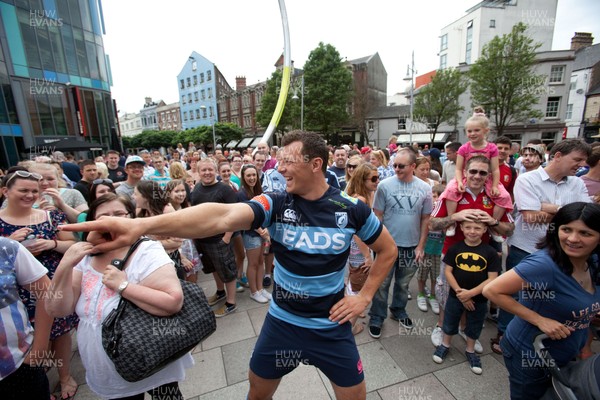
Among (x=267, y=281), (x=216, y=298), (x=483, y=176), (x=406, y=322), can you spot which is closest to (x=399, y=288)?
(x=406, y=322)

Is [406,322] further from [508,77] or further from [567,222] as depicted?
[508,77]

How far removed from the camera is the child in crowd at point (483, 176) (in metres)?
3.28

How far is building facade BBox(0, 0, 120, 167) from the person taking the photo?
16406mm

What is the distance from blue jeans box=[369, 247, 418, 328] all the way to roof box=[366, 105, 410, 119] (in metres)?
34.1

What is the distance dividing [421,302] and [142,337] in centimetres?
387

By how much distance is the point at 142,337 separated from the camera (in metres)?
1.62

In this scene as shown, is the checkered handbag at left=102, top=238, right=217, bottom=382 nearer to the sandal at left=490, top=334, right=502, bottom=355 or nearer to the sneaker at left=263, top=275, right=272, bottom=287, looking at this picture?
the sneaker at left=263, top=275, right=272, bottom=287

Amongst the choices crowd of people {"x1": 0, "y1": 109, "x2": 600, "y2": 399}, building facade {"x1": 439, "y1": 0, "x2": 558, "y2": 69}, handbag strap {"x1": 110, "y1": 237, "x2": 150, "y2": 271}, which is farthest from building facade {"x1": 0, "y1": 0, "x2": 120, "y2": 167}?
building facade {"x1": 439, "y1": 0, "x2": 558, "y2": 69}

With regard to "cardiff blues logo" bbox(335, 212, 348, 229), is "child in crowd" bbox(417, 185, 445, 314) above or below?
below

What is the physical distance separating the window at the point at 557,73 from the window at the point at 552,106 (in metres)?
1.68

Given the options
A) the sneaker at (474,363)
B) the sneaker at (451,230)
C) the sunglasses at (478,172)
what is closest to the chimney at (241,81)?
the sunglasses at (478,172)

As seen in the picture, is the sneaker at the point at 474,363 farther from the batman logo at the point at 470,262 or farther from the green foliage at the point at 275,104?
the green foliage at the point at 275,104

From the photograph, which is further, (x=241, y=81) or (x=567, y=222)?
(x=241, y=81)

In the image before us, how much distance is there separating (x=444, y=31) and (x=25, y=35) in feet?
147
